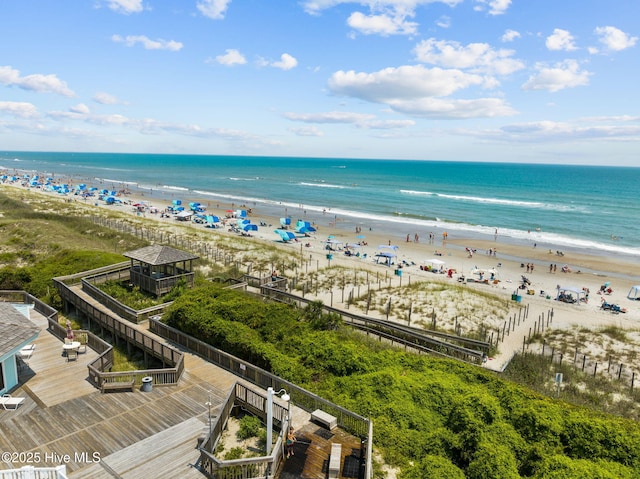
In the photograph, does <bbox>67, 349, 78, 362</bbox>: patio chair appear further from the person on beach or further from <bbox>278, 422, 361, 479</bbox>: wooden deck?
the person on beach

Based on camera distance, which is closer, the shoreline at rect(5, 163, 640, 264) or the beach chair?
the beach chair

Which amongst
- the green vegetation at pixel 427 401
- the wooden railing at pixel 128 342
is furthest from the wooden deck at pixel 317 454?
the wooden railing at pixel 128 342

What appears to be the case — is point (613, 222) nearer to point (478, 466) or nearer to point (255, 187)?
point (478, 466)

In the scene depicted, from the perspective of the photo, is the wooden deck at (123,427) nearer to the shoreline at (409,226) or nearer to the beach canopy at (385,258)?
the beach canopy at (385,258)

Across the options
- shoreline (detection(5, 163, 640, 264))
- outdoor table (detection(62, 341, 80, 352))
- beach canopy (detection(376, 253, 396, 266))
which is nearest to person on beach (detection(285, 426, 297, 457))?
outdoor table (detection(62, 341, 80, 352))

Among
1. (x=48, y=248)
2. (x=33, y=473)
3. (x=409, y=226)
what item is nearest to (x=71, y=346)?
(x=33, y=473)

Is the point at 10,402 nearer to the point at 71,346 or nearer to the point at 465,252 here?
the point at 71,346
